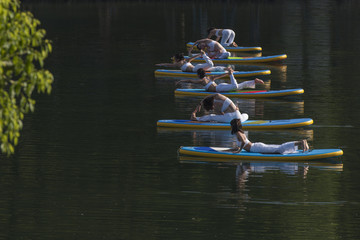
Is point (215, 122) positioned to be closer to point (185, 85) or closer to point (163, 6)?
point (185, 85)

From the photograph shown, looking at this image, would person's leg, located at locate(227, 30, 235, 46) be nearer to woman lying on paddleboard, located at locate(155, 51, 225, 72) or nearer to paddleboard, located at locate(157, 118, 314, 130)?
woman lying on paddleboard, located at locate(155, 51, 225, 72)

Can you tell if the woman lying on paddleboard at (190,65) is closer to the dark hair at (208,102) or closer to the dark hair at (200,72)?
the dark hair at (200,72)

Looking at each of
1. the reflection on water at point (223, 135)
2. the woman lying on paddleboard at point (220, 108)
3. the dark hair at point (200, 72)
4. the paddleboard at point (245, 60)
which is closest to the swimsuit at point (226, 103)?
the woman lying on paddleboard at point (220, 108)

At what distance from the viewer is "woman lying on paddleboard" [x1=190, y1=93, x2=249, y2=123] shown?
25.0 metres

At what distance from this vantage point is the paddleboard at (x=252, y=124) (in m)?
25.9

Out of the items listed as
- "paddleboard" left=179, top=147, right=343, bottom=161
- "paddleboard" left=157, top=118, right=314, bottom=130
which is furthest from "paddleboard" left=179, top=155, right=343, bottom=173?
"paddleboard" left=157, top=118, right=314, bottom=130

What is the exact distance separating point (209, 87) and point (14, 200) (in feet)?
47.9

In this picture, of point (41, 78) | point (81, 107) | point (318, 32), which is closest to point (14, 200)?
point (41, 78)

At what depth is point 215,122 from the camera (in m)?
26.1

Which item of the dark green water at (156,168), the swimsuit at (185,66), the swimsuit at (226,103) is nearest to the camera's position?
the dark green water at (156,168)

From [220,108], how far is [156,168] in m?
4.51

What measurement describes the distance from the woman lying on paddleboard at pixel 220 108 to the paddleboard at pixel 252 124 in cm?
17

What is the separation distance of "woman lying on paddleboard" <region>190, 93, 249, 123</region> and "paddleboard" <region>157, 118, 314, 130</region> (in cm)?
17

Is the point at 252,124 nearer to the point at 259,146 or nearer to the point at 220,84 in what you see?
the point at 259,146
